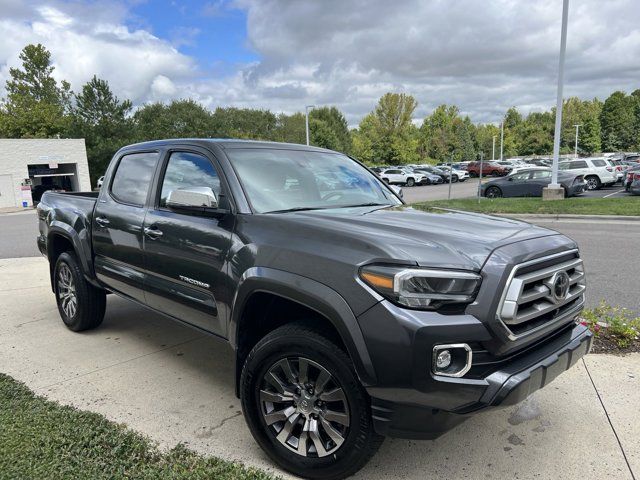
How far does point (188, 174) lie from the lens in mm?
3738

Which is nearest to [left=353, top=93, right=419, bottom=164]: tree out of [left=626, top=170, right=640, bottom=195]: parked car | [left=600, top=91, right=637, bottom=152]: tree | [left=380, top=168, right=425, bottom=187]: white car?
[left=380, top=168, right=425, bottom=187]: white car

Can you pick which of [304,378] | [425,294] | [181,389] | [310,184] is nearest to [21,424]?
[181,389]

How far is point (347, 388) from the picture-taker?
2445mm

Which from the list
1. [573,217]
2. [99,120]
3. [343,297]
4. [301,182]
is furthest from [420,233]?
[99,120]

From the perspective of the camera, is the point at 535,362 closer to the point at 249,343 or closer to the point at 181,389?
the point at 249,343

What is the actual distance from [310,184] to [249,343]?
1265 mm

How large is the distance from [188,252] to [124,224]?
1074mm

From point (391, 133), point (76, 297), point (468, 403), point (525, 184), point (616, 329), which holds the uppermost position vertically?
point (391, 133)

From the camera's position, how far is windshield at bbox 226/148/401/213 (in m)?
3.33

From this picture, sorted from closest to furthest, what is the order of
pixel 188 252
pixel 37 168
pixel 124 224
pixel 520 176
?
1. pixel 188 252
2. pixel 124 224
3. pixel 520 176
4. pixel 37 168

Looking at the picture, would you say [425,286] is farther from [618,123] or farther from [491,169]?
[618,123]

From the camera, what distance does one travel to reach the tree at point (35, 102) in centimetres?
5288

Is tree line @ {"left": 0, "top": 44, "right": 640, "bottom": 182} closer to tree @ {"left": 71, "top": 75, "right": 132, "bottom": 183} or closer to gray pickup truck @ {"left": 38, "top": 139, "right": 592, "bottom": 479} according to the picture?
tree @ {"left": 71, "top": 75, "right": 132, "bottom": 183}

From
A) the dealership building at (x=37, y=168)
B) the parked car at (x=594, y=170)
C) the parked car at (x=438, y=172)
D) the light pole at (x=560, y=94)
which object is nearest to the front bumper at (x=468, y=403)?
the light pole at (x=560, y=94)
